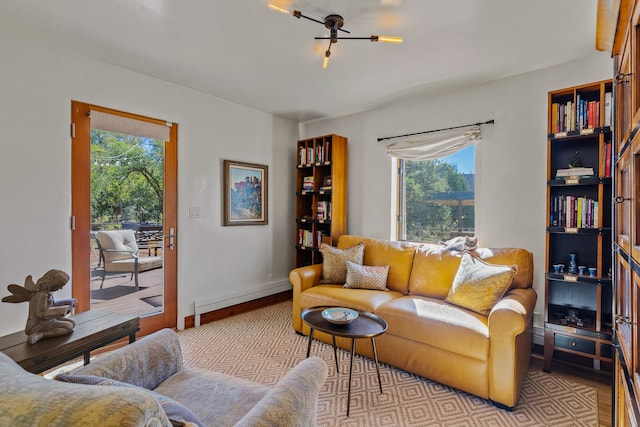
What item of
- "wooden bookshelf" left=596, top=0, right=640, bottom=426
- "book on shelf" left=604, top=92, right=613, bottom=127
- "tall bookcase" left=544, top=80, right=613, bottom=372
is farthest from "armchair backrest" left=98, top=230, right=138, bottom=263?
"book on shelf" left=604, top=92, right=613, bottom=127

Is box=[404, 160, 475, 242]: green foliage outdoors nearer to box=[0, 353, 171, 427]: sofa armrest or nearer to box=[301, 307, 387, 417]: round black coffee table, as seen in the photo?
box=[301, 307, 387, 417]: round black coffee table

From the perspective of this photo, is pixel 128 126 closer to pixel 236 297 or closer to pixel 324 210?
pixel 236 297

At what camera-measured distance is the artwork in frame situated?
3.89 m

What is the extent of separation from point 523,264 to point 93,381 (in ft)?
9.60

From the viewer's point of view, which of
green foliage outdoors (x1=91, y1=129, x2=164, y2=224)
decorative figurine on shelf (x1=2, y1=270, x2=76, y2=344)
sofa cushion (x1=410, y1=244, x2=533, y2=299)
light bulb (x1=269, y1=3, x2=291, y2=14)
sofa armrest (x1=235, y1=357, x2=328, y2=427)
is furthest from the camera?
green foliage outdoors (x1=91, y1=129, x2=164, y2=224)

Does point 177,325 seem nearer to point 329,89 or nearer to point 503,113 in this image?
point 329,89

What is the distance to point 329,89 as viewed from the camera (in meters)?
3.52

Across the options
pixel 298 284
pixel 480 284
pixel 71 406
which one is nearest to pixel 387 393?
pixel 480 284

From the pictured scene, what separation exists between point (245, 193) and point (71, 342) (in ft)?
8.39

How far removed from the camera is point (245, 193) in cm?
409

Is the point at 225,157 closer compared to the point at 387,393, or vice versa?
the point at 387,393

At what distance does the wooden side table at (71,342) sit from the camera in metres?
1.61

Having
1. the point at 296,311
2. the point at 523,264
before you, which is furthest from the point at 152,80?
the point at 523,264

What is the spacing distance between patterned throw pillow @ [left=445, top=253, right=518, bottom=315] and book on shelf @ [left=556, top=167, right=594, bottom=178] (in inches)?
32.9
